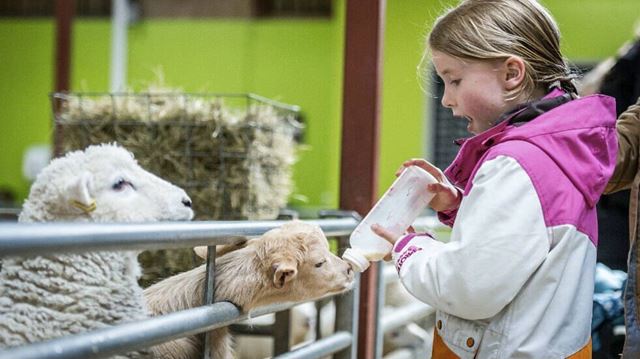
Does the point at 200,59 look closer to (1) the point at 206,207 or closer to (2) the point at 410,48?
(2) the point at 410,48

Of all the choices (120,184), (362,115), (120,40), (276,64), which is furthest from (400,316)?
(120,40)

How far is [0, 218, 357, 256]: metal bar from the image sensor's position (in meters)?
1.00

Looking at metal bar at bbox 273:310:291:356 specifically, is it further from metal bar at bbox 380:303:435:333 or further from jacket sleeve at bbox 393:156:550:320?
jacket sleeve at bbox 393:156:550:320

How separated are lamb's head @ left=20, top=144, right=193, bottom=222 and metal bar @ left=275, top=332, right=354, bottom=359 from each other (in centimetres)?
44

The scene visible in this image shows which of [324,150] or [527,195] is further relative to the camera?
[324,150]

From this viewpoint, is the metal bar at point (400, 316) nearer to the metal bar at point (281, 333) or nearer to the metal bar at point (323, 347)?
the metal bar at point (281, 333)

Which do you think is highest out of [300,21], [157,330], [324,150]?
[300,21]

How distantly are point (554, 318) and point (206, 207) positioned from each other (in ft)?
5.15

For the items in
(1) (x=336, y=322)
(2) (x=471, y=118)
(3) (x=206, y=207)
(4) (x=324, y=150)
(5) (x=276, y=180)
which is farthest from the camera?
(4) (x=324, y=150)

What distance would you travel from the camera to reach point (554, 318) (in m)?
1.34

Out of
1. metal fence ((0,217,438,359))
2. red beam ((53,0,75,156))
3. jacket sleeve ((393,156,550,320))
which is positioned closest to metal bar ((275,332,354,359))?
metal fence ((0,217,438,359))

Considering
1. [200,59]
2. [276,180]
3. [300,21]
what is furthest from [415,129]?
[276,180]

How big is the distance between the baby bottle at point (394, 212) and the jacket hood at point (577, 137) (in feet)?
0.40

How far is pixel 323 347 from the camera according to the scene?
201cm
